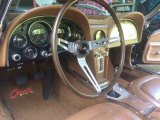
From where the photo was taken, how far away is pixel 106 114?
1169 millimetres

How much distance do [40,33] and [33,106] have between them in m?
0.66

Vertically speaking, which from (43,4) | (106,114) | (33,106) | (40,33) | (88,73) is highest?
(43,4)

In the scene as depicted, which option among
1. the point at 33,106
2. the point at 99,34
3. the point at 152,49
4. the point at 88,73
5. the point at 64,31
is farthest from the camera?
the point at 152,49

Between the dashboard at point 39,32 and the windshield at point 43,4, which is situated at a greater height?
the windshield at point 43,4

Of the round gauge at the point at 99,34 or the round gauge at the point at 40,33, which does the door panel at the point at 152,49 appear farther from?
the round gauge at the point at 40,33

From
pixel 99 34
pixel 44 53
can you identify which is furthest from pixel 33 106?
pixel 99 34

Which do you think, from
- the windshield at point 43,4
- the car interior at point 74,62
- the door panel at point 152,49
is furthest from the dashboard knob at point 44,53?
the door panel at point 152,49

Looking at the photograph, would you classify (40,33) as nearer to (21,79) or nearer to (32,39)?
(32,39)

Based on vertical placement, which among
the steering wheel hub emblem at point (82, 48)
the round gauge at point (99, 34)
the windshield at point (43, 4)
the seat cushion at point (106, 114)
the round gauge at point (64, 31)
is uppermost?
the windshield at point (43, 4)

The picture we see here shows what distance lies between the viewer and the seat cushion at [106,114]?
1.13 metres

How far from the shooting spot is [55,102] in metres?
1.83

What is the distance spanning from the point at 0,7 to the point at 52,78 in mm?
893

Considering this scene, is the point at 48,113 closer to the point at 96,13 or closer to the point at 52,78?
the point at 52,78

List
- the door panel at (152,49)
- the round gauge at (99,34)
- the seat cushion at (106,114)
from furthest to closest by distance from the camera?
the door panel at (152,49), the round gauge at (99,34), the seat cushion at (106,114)
